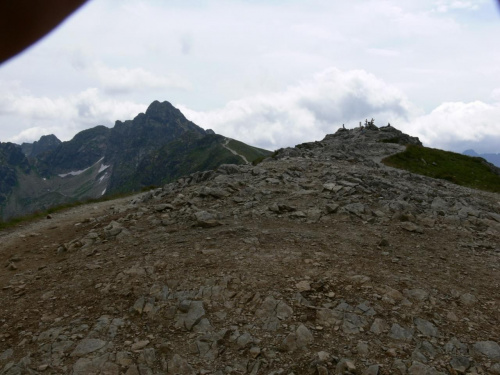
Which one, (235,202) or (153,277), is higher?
(235,202)

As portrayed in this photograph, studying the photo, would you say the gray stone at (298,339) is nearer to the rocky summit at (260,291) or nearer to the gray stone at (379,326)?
the rocky summit at (260,291)

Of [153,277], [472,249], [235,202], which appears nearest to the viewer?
[153,277]

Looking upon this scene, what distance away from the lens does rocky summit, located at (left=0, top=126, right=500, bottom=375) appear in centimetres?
798

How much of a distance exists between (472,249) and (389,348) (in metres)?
7.99

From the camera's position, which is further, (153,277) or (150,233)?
(150,233)

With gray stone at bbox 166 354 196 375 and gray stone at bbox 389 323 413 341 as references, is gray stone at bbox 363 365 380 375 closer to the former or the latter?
gray stone at bbox 389 323 413 341

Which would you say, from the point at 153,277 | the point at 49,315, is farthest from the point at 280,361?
the point at 49,315

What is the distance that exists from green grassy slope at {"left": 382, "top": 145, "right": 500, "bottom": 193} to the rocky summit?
2288 centimetres

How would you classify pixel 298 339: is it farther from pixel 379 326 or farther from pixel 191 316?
pixel 191 316

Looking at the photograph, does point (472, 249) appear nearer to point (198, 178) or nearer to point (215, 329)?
point (215, 329)

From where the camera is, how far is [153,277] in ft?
36.0

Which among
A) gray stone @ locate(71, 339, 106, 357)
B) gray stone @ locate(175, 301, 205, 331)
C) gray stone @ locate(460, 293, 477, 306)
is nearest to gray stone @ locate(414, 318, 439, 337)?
gray stone @ locate(460, 293, 477, 306)

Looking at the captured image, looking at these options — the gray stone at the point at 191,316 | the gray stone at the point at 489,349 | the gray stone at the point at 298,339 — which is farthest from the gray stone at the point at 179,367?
the gray stone at the point at 489,349

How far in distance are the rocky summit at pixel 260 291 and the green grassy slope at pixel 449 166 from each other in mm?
22877
